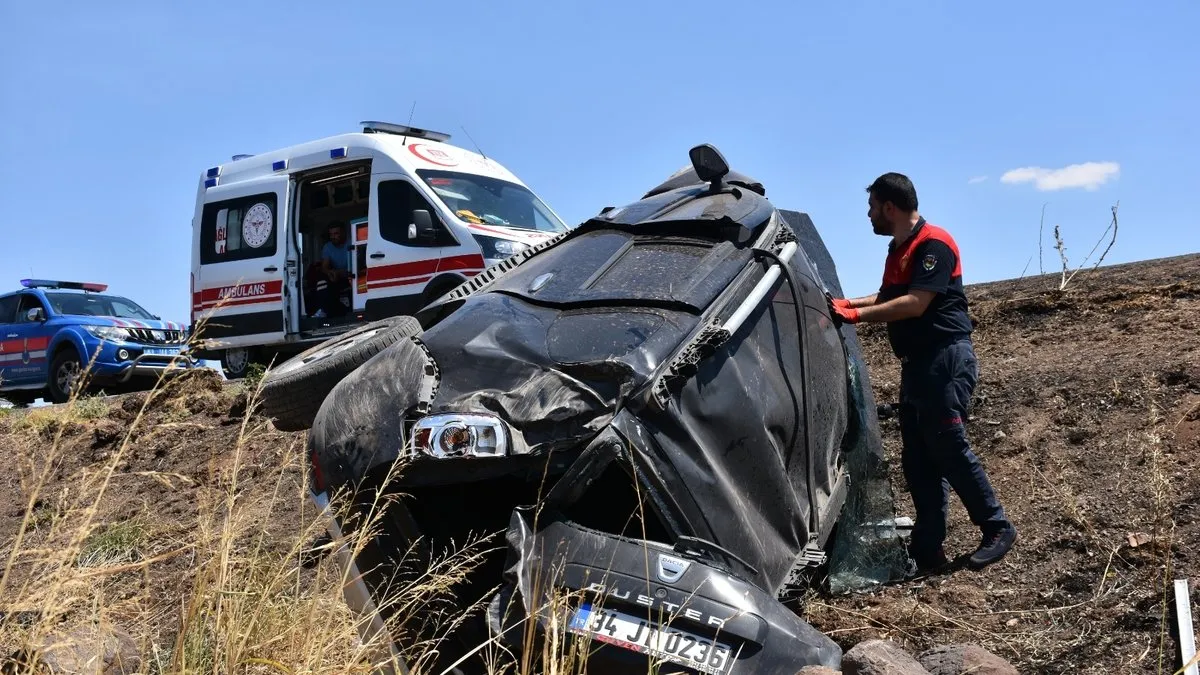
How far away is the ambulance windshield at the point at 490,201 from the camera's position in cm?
1020

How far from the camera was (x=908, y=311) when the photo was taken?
15.3 feet

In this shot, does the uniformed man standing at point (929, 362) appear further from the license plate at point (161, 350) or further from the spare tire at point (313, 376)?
the license plate at point (161, 350)

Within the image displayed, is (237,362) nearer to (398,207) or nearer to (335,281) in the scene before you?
(335,281)

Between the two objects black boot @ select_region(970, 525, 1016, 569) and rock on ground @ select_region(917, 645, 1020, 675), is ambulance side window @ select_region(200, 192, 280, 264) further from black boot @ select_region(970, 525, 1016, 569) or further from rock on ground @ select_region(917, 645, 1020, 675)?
rock on ground @ select_region(917, 645, 1020, 675)

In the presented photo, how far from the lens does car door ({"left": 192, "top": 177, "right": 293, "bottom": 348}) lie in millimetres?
11719

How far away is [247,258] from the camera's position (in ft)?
39.4

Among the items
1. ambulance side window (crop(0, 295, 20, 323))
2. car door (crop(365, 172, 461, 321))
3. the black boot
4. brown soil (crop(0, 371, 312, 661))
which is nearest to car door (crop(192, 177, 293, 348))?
car door (crop(365, 172, 461, 321))

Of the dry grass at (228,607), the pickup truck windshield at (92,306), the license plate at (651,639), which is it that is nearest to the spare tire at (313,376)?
the dry grass at (228,607)

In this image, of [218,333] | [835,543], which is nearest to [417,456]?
[835,543]

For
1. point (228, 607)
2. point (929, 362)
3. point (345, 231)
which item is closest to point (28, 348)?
point (345, 231)

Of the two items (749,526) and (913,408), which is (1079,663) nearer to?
(749,526)

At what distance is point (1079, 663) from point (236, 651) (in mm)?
2619

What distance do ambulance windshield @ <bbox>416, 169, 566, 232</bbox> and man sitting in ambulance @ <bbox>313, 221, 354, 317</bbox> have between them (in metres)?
1.85

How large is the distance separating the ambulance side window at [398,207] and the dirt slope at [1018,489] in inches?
85.3
